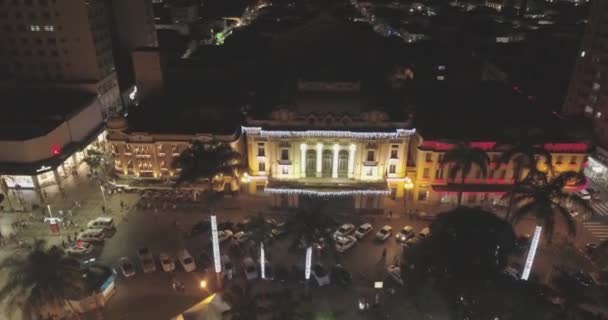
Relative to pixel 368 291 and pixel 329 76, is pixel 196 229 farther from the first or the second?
pixel 329 76

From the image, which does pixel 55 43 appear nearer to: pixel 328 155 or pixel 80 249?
pixel 80 249

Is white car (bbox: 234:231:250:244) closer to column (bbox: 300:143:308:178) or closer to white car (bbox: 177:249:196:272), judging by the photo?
white car (bbox: 177:249:196:272)

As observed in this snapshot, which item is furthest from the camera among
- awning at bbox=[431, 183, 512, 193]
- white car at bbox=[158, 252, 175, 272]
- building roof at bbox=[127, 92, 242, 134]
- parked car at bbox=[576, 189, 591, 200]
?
building roof at bbox=[127, 92, 242, 134]

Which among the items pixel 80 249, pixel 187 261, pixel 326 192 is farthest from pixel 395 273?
pixel 80 249

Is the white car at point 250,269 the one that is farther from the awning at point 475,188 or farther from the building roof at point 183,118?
the awning at point 475,188

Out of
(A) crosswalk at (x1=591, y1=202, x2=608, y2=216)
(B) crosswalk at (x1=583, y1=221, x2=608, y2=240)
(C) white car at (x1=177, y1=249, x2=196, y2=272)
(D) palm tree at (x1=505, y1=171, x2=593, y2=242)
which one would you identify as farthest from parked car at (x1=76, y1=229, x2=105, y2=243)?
(A) crosswalk at (x1=591, y1=202, x2=608, y2=216)

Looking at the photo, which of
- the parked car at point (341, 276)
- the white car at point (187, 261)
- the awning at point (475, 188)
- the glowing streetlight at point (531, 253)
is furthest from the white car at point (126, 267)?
the glowing streetlight at point (531, 253)

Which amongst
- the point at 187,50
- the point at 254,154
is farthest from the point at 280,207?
the point at 187,50
